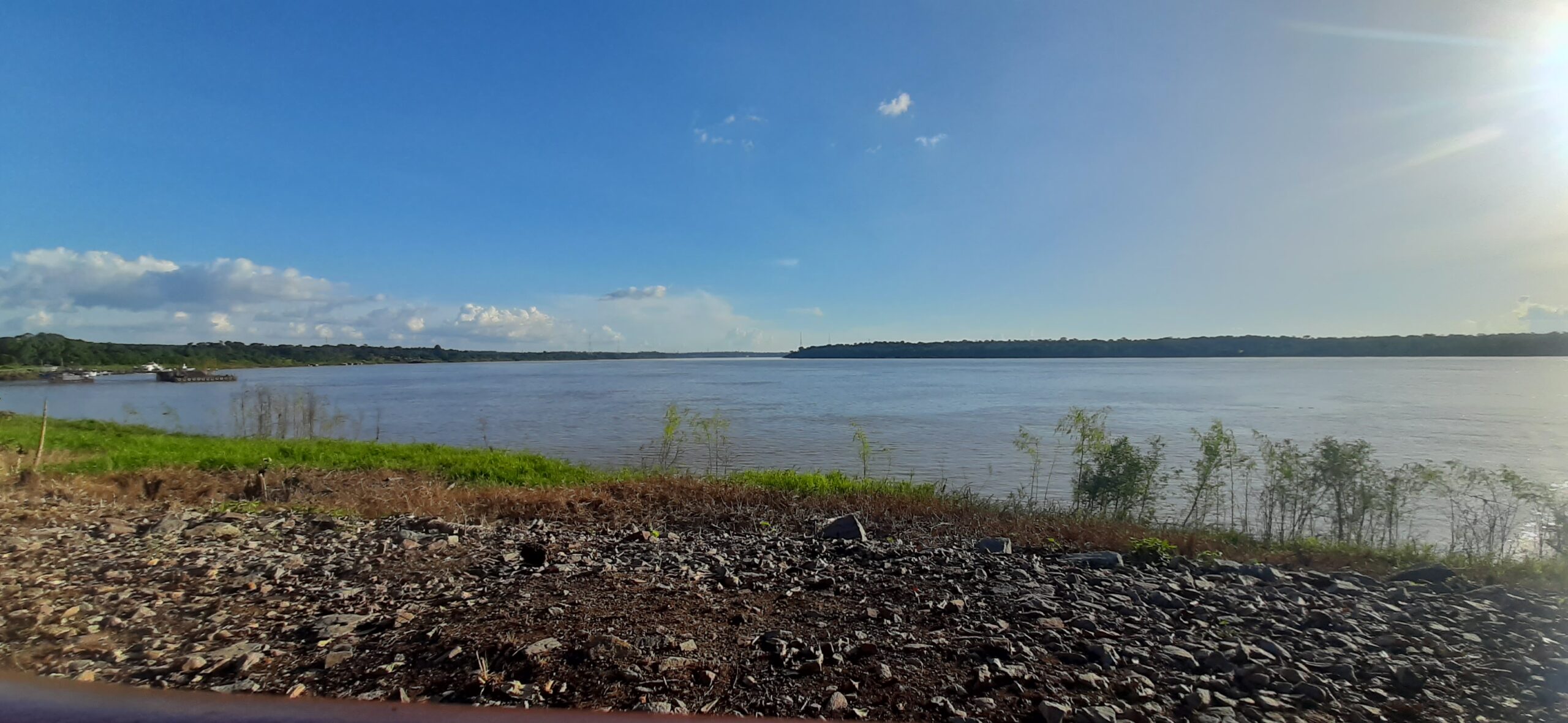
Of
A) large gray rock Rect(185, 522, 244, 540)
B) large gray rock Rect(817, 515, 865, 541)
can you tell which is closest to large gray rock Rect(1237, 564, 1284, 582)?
large gray rock Rect(817, 515, 865, 541)

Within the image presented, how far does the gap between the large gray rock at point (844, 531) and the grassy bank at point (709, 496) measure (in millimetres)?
1054

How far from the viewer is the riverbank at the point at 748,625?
398 cm

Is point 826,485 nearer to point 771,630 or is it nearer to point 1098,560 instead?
point 1098,560

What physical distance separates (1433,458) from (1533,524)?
952 centimetres

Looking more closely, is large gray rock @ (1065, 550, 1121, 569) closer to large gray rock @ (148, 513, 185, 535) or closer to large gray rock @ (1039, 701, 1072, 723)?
large gray rock @ (1039, 701, 1072, 723)

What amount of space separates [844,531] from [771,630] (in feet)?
14.2

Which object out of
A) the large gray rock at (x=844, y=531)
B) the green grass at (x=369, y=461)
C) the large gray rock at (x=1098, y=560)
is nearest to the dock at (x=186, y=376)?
the green grass at (x=369, y=461)

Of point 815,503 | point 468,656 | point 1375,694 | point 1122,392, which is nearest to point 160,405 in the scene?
point 815,503

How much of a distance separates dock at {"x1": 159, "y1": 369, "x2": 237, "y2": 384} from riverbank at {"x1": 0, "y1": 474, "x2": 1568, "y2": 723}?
95500mm

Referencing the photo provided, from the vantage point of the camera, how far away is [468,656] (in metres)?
4.19

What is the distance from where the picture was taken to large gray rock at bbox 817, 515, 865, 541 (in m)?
8.91

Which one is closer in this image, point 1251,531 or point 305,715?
point 305,715

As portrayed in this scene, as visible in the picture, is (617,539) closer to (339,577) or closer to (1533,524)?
(339,577)

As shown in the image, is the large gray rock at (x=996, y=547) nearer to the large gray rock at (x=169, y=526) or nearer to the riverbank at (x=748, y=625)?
the riverbank at (x=748, y=625)
